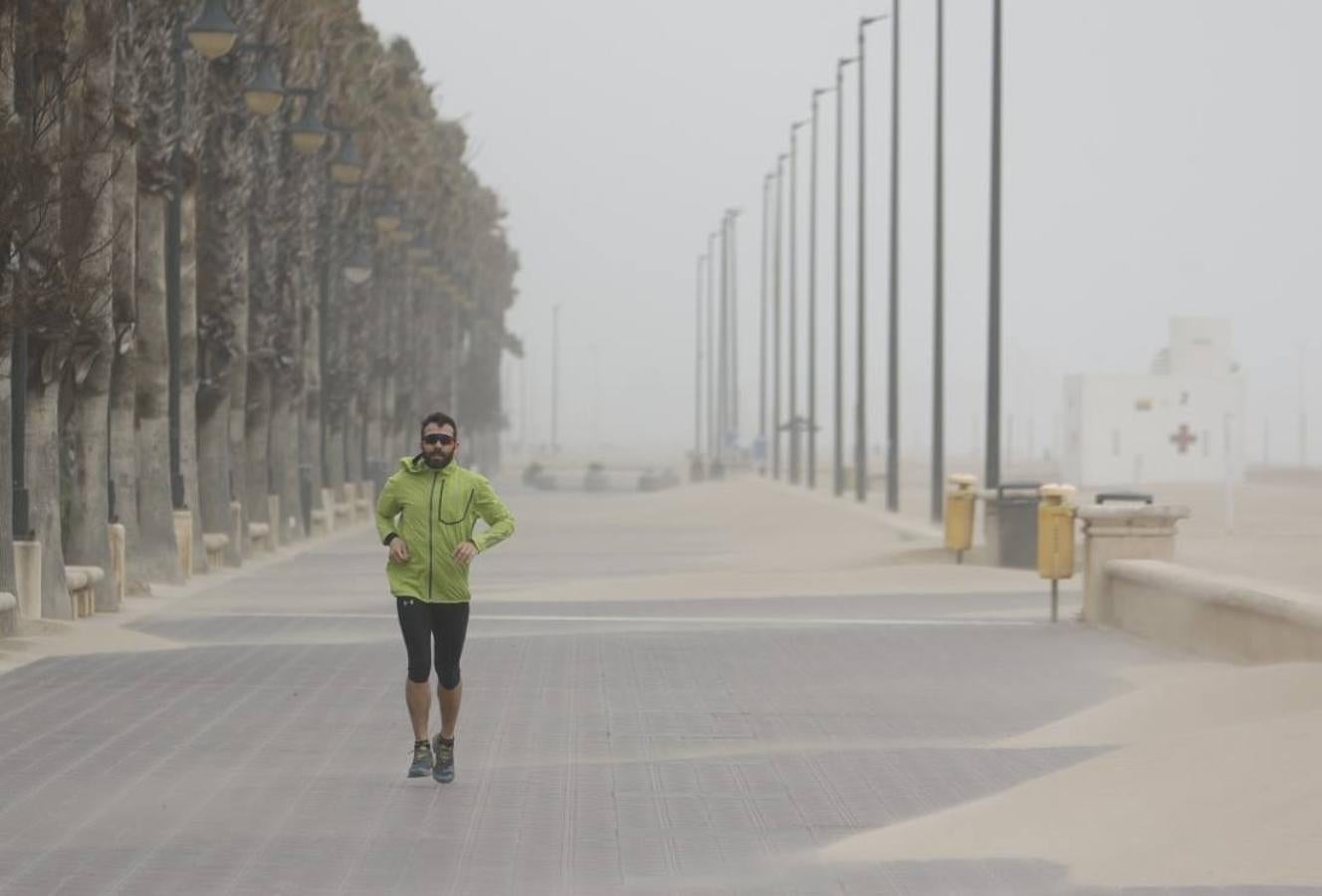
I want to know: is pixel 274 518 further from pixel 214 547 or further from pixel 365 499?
pixel 365 499

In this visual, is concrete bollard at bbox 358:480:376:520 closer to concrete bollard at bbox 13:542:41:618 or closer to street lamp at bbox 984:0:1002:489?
street lamp at bbox 984:0:1002:489

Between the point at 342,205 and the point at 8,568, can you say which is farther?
the point at 342,205

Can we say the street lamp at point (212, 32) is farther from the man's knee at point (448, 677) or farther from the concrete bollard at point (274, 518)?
the concrete bollard at point (274, 518)

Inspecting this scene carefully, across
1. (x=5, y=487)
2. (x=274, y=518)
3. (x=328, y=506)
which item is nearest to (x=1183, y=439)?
(x=328, y=506)

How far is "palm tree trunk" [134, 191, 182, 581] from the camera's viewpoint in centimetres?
3453

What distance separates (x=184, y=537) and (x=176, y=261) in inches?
151

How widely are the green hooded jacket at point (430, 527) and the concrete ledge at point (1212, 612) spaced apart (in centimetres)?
628

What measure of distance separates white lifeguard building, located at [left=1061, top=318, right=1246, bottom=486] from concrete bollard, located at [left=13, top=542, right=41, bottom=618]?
65.1 meters

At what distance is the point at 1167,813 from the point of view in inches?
489

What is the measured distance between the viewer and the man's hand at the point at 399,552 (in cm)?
1353

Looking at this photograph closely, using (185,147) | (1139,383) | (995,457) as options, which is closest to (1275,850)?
(185,147)

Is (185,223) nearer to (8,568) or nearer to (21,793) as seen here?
(8,568)

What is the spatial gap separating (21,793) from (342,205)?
49968mm

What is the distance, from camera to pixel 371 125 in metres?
65.3
